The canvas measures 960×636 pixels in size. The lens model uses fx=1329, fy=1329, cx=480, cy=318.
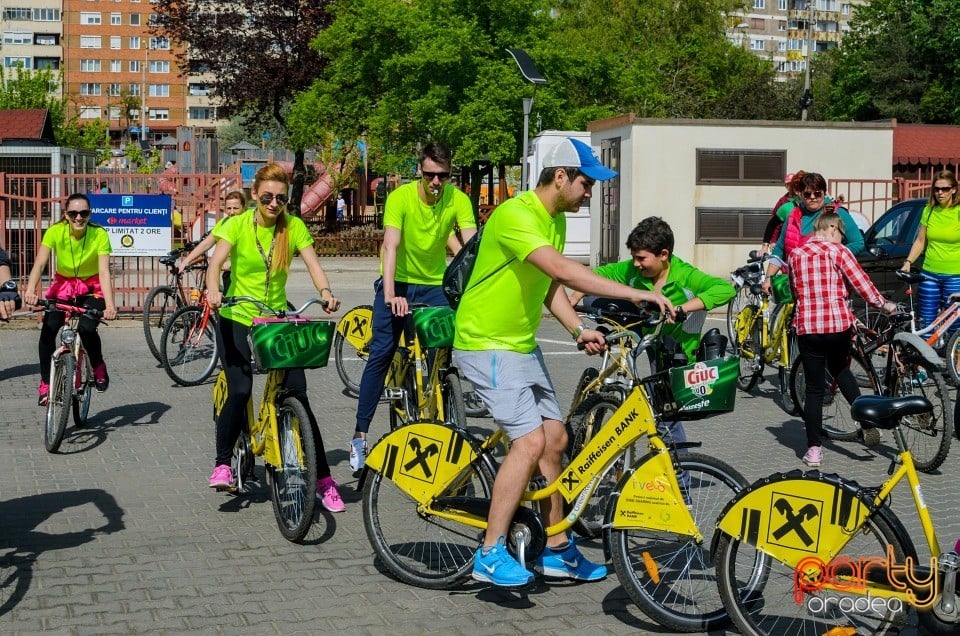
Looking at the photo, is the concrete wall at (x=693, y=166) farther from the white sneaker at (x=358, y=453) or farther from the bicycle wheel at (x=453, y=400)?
the white sneaker at (x=358, y=453)

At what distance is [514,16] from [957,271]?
24852 mm

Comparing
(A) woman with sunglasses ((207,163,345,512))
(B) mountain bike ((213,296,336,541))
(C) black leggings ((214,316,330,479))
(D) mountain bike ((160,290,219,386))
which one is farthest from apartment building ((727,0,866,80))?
(B) mountain bike ((213,296,336,541))

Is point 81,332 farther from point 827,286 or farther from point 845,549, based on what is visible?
point 845,549

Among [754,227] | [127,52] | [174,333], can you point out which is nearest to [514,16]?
[754,227]

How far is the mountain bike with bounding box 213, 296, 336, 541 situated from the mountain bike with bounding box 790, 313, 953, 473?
3788 mm

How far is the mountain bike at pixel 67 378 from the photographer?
9048mm

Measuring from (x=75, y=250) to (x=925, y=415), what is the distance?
20.0ft

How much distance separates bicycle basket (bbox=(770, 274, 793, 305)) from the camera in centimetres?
1111

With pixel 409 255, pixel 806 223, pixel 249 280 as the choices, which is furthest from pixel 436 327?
pixel 806 223

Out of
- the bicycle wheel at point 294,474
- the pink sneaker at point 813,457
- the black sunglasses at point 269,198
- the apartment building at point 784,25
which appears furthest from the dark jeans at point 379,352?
the apartment building at point 784,25

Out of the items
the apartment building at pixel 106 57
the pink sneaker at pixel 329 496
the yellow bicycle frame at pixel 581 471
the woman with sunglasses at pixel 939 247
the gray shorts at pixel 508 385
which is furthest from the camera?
the apartment building at pixel 106 57

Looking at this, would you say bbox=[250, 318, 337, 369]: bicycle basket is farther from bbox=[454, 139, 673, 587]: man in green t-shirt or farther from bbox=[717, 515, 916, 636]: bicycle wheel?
bbox=[717, 515, 916, 636]: bicycle wheel

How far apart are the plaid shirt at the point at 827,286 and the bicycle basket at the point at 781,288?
2.40 m

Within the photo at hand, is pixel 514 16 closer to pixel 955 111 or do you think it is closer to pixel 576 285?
pixel 955 111
